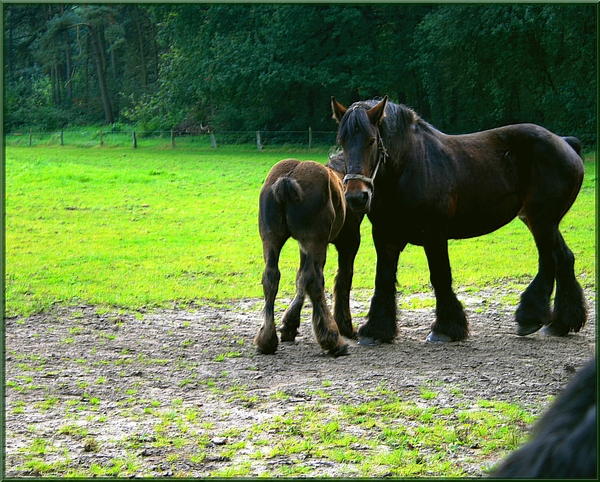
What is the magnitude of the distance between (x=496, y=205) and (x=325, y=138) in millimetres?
23872

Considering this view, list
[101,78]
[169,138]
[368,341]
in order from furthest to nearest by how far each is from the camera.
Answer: [101,78] < [169,138] < [368,341]

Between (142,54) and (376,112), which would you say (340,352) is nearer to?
(376,112)

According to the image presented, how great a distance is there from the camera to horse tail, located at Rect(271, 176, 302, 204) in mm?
6758

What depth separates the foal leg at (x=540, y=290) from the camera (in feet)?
24.7

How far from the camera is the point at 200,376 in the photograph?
6258 mm

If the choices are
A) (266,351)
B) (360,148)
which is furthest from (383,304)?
(360,148)

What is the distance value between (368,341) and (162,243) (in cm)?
739

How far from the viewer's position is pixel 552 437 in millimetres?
1264

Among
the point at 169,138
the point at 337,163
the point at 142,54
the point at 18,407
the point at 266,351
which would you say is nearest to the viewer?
the point at 18,407

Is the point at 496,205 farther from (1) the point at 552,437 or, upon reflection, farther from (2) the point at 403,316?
(1) the point at 552,437

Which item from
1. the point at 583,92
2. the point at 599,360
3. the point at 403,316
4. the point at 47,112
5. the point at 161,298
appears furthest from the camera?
the point at 47,112

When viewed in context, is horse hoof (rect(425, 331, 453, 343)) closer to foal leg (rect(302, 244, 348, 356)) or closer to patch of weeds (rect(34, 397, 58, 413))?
foal leg (rect(302, 244, 348, 356))

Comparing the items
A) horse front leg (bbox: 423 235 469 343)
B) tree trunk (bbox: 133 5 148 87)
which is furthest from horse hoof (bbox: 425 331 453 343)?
tree trunk (bbox: 133 5 148 87)

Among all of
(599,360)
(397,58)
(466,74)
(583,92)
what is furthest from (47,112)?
(599,360)
